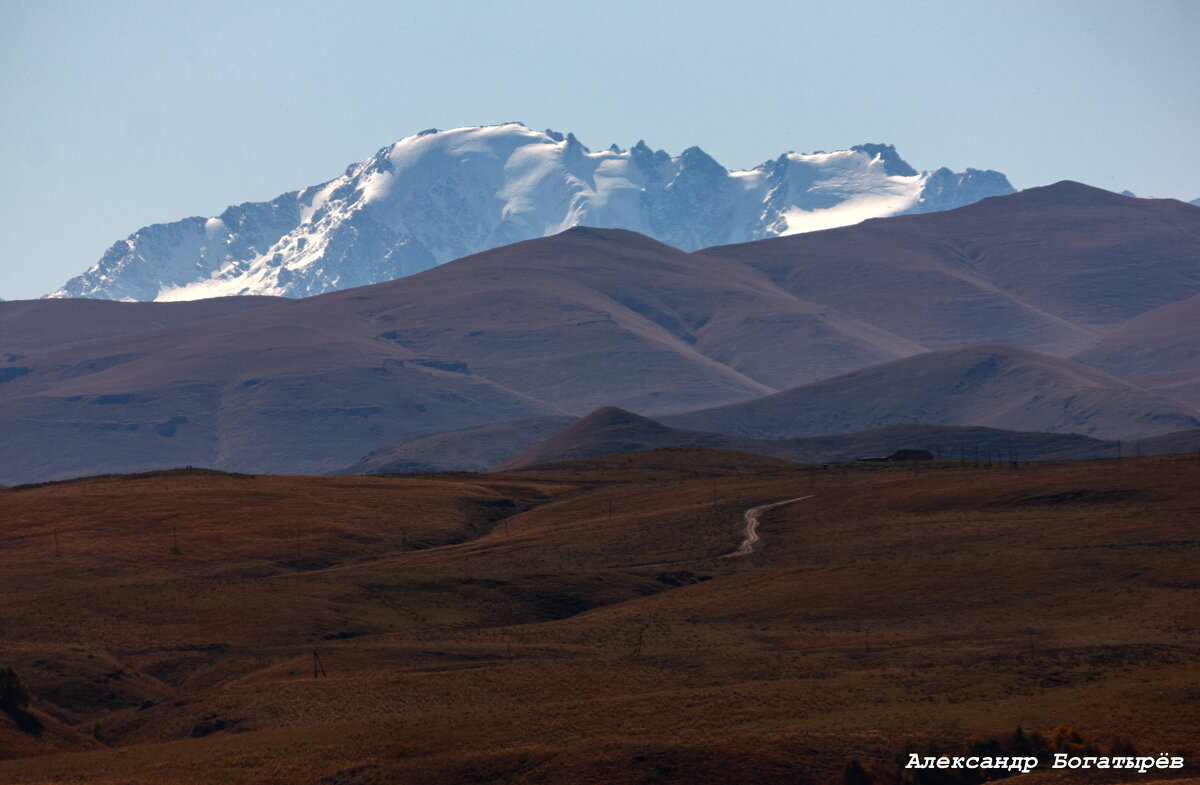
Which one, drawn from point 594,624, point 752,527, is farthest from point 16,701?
point 752,527

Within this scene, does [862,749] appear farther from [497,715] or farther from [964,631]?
[964,631]

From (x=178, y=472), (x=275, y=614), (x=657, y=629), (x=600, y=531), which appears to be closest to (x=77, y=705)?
(x=275, y=614)

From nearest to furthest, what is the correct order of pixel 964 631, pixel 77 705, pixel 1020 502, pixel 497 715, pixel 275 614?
pixel 497 715
pixel 77 705
pixel 964 631
pixel 275 614
pixel 1020 502

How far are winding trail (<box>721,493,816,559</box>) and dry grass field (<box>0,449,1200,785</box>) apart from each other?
3.92ft

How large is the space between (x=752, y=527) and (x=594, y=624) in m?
40.1

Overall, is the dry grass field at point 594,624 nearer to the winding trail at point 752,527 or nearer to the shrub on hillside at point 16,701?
the shrub on hillside at point 16,701

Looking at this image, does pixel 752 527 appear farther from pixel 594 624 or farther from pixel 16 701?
→ pixel 16 701

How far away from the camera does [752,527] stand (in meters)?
127

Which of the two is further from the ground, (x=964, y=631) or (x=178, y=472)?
(x=178, y=472)

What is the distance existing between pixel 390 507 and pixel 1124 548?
7825 centimetres

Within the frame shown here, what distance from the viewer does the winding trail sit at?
11732 cm

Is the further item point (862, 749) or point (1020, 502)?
point (1020, 502)

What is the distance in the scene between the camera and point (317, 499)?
14700 centimetres

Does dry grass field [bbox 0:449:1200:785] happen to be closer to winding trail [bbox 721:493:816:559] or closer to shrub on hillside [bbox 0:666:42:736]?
shrub on hillside [bbox 0:666:42:736]
